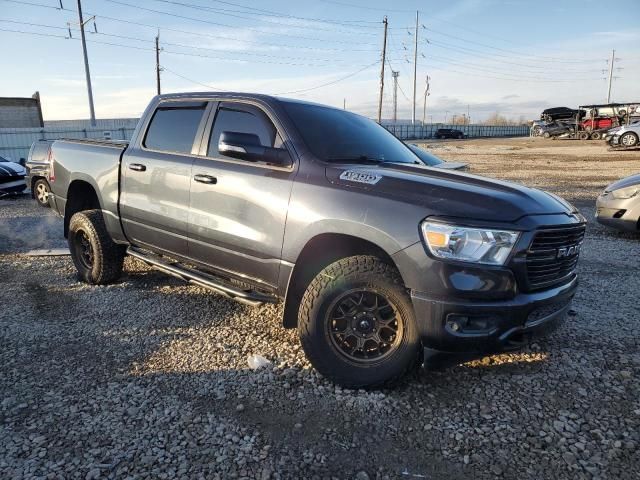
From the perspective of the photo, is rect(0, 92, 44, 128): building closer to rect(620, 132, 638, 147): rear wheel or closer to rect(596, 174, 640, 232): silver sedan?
rect(596, 174, 640, 232): silver sedan

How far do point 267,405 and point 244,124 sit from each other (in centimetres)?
211

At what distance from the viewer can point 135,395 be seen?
2988 mm

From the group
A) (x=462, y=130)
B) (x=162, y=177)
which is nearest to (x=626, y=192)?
(x=162, y=177)

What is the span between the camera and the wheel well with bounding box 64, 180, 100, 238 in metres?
5.28

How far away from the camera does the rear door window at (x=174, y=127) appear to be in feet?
13.6

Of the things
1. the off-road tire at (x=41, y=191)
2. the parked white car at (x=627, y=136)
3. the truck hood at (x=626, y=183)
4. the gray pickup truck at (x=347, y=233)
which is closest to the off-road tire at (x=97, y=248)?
the gray pickup truck at (x=347, y=233)

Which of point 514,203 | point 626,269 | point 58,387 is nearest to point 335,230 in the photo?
point 514,203

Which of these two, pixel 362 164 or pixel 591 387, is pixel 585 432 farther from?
pixel 362 164

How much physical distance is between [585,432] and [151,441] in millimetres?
2369

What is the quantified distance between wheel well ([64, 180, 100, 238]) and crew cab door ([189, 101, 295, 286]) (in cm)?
204

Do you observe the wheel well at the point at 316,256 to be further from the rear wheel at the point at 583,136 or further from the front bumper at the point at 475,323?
the rear wheel at the point at 583,136

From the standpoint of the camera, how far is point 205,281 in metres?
3.87

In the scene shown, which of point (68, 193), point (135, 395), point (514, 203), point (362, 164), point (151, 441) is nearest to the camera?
point (151, 441)

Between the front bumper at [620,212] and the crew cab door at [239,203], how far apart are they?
6022 mm
